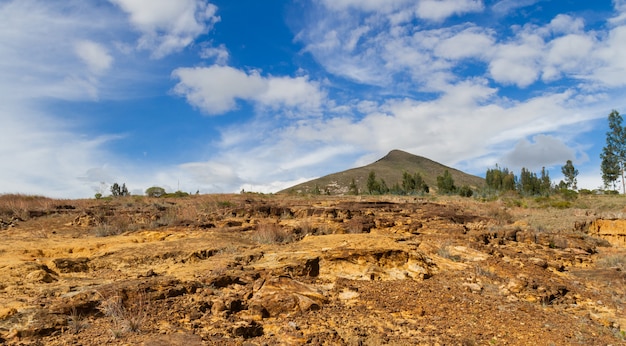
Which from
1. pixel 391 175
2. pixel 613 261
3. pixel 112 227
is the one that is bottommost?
pixel 613 261

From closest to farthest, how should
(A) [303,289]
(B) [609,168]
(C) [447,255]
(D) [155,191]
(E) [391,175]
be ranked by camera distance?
(A) [303,289], (C) [447,255], (D) [155,191], (B) [609,168], (E) [391,175]

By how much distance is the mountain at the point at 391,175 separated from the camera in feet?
383

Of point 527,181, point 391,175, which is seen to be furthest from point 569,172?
point 391,175

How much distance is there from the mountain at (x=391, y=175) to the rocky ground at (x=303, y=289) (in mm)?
89377

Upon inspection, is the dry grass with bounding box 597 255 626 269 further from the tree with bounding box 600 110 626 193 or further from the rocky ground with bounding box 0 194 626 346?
the tree with bounding box 600 110 626 193

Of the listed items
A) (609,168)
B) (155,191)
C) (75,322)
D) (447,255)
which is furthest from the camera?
(609,168)

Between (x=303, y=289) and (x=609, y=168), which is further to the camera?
(x=609, y=168)

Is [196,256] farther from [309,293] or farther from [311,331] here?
[311,331]

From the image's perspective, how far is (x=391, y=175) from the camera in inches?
5123

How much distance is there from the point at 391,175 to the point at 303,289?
127190 mm

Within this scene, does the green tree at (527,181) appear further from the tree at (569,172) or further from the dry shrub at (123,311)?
the dry shrub at (123,311)

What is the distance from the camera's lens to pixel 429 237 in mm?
10633

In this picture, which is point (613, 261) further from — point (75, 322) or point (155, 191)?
point (155, 191)

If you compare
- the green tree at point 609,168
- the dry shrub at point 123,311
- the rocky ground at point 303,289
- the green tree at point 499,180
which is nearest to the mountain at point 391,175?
the green tree at point 499,180
